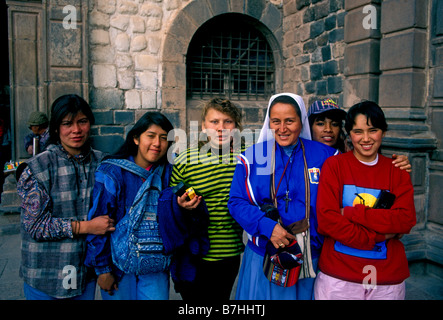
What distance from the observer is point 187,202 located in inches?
71.1

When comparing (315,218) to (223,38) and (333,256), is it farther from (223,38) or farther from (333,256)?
(223,38)

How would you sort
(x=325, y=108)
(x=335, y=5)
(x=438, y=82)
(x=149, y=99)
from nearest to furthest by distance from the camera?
(x=325, y=108), (x=438, y=82), (x=335, y=5), (x=149, y=99)

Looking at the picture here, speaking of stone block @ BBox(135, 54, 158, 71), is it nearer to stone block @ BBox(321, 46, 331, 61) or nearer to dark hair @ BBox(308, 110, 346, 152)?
stone block @ BBox(321, 46, 331, 61)

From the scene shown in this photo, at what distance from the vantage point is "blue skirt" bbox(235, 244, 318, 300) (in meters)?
1.88

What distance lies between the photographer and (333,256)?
1852 millimetres

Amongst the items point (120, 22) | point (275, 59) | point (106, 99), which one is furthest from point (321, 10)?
point (106, 99)

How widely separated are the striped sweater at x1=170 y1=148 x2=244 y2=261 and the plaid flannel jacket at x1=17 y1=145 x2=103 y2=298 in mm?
591

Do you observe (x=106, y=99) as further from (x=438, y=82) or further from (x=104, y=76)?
(x=438, y=82)

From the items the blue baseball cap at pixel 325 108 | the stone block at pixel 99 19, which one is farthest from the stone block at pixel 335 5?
the stone block at pixel 99 19

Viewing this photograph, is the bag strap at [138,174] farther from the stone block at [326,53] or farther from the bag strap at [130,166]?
the stone block at [326,53]

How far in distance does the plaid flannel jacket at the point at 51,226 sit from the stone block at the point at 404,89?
138 inches

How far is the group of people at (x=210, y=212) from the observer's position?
70.2 inches

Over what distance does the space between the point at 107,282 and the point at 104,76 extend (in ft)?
13.9

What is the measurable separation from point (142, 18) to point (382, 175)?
15.8ft
